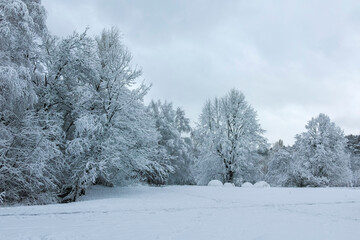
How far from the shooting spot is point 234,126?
2912cm

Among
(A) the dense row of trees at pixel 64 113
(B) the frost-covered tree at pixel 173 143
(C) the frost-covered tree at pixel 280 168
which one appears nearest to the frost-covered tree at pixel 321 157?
(C) the frost-covered tree at pixel 280 168

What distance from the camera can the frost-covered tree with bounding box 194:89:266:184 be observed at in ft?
89.5

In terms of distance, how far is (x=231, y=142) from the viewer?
27.7 m

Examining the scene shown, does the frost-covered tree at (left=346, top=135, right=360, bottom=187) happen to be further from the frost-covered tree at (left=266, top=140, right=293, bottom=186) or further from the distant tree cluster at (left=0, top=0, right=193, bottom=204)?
the distant tree cluster at (left=0, top=0, right=193, bottom=204)

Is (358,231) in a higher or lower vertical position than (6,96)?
Answer: lower

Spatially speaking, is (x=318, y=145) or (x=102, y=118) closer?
(x=102, y=118)

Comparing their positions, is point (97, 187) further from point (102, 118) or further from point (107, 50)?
point (107, 50)

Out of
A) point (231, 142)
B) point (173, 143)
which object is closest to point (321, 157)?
point (231, 142)

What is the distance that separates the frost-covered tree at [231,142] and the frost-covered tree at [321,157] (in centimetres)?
595

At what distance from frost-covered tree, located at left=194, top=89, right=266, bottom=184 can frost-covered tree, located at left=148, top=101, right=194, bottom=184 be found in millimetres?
1835

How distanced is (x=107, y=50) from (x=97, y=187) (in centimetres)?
935

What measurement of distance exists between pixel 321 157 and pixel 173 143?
16.3 meters

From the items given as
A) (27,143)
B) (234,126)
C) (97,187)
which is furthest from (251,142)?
(27,143)

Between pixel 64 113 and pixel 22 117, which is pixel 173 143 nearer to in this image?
pixel 64 113
